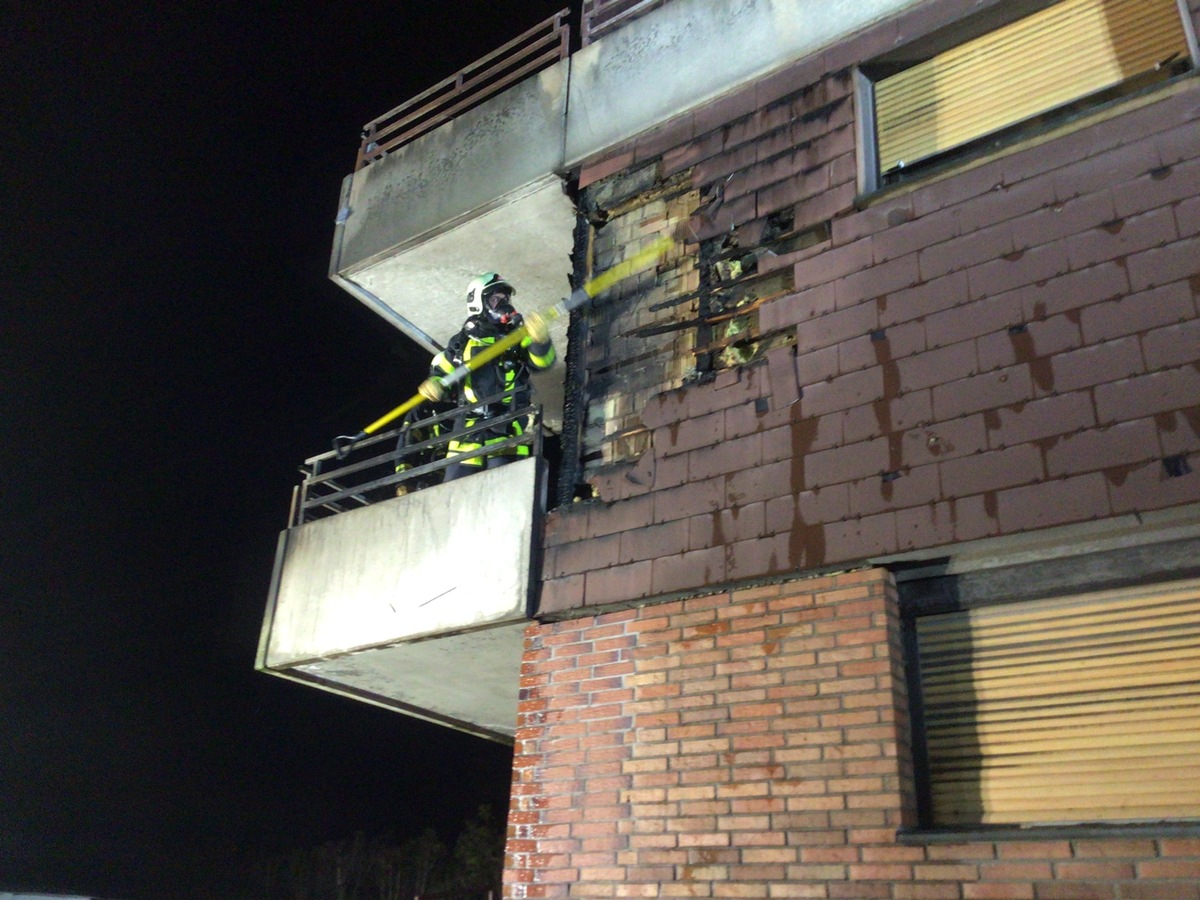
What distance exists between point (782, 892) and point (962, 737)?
3.62 feet

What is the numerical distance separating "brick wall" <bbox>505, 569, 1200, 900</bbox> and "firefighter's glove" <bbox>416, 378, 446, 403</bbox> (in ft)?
8.78

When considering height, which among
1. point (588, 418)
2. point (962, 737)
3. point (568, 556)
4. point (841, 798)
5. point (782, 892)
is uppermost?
point (588, 418)

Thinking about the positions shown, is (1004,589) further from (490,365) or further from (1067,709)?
(490,365)

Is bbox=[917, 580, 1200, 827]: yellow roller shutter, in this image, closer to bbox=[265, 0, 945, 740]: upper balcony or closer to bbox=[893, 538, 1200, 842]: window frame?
bbox=[893, 538, 1200, 842]: window frame

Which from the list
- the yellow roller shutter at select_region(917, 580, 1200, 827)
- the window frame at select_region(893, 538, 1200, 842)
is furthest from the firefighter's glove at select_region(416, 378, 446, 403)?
the yellow roller shutter at select_region(917, 580, 1200, 827)

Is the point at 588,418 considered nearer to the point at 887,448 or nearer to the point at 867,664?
the point at 887,448

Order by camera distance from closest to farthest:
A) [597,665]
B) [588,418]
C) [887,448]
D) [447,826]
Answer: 1. [887,448]
2. [597,665]
3. [588,418]
4. [447,826]

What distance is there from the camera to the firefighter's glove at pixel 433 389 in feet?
25.1

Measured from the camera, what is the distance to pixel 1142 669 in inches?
164

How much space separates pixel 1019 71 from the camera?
565 centimetres

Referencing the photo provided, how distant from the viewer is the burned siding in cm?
434

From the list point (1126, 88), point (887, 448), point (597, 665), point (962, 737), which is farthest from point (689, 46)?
point (962, 737)

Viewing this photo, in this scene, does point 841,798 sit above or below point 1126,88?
below

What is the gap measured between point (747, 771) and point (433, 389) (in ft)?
13.6
